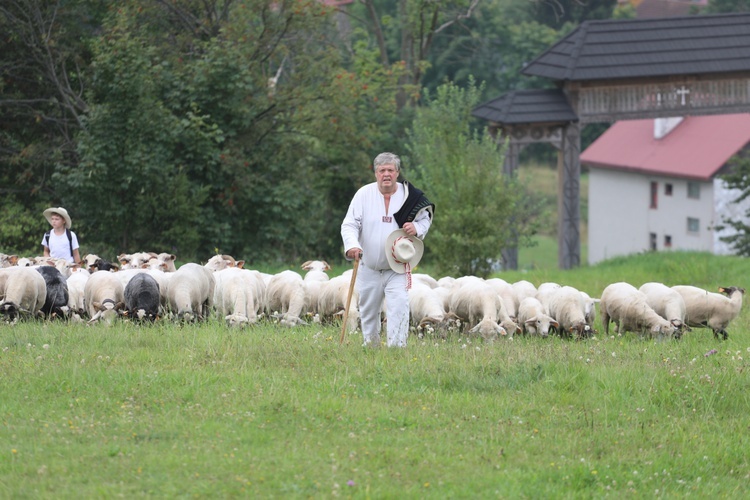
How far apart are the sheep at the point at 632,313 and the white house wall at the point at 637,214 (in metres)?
35.6

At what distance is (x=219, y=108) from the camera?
27.8 meters

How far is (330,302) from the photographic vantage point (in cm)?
1541

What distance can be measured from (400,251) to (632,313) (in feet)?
14.8

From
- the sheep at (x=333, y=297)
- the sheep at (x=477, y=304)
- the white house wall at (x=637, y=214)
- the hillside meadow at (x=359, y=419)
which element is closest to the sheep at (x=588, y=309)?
the sheep at (x=477, y=304)

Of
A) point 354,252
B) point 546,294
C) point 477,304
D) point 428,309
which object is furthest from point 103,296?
point 546,294

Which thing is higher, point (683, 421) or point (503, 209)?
point (503, 209)

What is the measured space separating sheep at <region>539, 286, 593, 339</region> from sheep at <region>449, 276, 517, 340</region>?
75cm

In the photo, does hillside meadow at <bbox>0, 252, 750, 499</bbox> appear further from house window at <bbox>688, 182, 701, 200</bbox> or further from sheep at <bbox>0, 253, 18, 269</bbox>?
house window at <bbox>688, 182, 701, 200</bbox>

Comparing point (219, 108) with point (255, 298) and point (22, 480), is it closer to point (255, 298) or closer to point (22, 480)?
point (255, 298)

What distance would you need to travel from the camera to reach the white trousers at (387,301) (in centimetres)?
1116

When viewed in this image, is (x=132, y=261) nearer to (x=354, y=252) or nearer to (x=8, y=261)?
(x=8, y=261)

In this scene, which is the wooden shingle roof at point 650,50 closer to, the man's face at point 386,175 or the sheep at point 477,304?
the sheep at point 477,304

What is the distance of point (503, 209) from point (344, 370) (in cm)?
1500

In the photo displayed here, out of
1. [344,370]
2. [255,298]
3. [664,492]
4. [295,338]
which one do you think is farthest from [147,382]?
[255,298]
